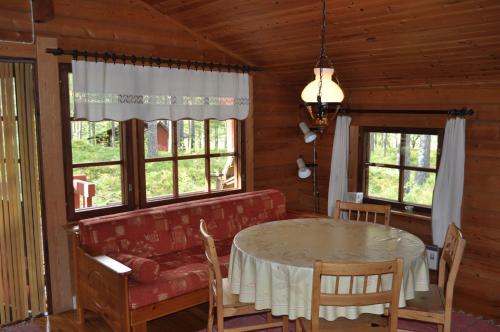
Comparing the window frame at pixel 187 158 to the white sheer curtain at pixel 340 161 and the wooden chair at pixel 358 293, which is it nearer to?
the white sheer curtain at pixel 340 161

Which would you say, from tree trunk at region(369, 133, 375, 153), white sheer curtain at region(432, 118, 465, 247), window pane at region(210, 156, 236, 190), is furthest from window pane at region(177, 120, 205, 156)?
white sheer curtain at region(432, 118, 465, 247)

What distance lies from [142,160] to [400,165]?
2381 mm

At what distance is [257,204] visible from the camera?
4211 mm

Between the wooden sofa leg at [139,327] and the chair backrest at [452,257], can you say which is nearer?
the chair backrest at [452,257]

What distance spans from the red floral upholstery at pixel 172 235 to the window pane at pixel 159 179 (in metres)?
0.31

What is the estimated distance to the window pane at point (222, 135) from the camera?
4.39 m

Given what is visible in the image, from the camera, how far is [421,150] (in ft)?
13.7

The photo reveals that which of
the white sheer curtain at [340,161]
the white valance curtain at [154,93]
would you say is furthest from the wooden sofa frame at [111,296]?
the white sheer curtain at [340,161]

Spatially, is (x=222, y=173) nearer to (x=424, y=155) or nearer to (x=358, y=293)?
(x=424, y=155)

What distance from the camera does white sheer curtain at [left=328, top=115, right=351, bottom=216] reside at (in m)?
4.46

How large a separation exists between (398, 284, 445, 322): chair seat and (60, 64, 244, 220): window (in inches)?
88.2

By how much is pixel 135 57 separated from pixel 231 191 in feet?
5.26

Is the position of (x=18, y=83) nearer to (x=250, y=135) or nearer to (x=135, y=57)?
(x=135, y=57)

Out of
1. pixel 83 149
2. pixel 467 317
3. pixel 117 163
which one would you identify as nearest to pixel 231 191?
pixel 117 163
